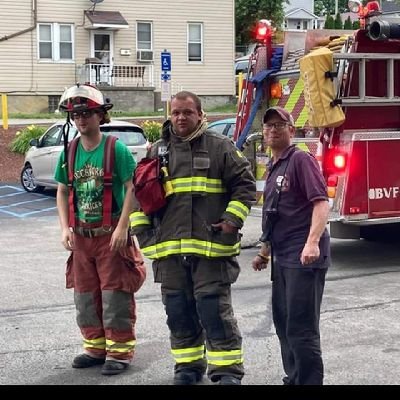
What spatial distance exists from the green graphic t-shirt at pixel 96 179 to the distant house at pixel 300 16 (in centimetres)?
5038

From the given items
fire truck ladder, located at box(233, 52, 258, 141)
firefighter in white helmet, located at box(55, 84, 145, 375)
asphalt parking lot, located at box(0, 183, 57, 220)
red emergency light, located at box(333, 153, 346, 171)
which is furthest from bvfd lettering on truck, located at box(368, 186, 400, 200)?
asphalt parking lot, located at box(0, 183, 57, 220)


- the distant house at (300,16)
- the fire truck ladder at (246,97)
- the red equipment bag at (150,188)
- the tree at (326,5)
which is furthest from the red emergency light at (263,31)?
the tree at (326,5)

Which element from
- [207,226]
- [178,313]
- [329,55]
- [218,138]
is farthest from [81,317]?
[329,55]

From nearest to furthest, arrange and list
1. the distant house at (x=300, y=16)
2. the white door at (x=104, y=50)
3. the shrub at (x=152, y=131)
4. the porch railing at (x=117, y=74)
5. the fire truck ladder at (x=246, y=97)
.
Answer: the fire truck ladder at (x=246, y=97)
the shrub at (x=152, y=131)
the porch railing at (x=117, y=74)
the white door at (x=104, y=50)
the distant house at (x=300, y=16)

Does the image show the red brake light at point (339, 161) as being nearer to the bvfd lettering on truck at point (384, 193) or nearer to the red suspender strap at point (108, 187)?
the bvfd lettering on truck at point (384, 193)

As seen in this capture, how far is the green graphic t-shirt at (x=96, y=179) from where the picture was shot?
17.4ft

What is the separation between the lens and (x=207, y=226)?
4781 millimetres

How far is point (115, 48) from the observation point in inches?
1203

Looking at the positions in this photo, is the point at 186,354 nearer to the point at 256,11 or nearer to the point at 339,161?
the point at 339,161

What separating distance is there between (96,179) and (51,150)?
1096cm

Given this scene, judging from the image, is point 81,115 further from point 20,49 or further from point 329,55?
point 20,49

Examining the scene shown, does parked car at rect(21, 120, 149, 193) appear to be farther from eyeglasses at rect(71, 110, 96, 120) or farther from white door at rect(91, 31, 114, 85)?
white door at rect(91, 31, 114, 85)

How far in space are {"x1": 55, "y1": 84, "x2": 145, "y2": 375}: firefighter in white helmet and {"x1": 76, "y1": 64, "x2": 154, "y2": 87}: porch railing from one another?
24.5 m

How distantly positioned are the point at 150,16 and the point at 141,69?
2.17 metres
